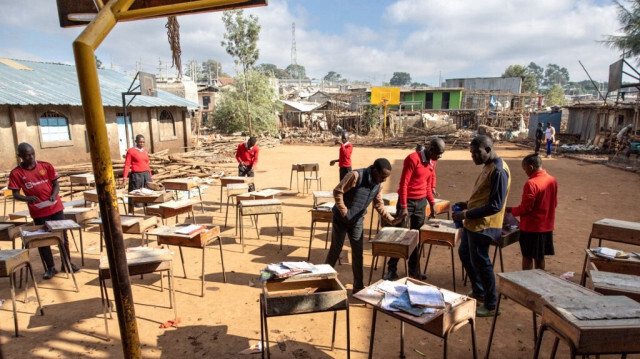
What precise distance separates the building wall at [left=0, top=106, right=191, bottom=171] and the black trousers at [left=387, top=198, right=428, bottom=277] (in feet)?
42.9

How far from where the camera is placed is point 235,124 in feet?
103

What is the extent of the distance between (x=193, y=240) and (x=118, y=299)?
3.10 m

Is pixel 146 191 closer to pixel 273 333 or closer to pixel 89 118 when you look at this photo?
pixel 273 333

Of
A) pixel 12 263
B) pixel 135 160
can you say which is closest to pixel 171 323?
pixel 12 263

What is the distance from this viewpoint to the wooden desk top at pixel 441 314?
9.78 feet

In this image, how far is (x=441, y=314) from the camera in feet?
9.78

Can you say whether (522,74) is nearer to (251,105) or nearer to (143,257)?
(251,105)

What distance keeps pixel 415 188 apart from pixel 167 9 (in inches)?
170

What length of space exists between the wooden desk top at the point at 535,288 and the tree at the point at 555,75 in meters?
165

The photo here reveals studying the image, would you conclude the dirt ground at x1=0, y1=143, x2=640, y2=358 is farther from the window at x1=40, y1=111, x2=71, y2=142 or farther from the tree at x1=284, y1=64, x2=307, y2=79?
the tree at x1=284, y1=64, x2=307, y2=79

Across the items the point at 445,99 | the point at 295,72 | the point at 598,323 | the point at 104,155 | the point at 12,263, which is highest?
the point at 295,72

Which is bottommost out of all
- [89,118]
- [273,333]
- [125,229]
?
[273,333]

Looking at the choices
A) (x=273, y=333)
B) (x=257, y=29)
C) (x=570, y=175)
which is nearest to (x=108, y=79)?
(x=257, y=29)

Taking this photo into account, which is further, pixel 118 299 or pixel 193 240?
pixel 193 240
